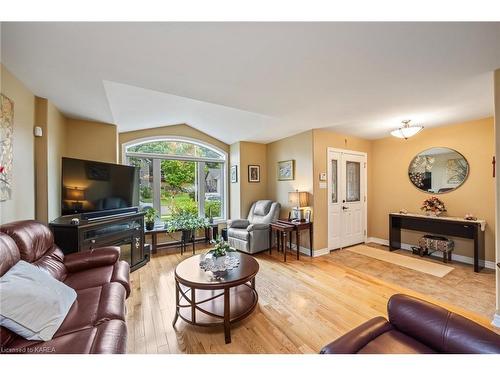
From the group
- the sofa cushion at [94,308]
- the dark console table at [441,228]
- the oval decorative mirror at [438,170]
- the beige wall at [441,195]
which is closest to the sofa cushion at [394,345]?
the sofa cushion at [94,308]

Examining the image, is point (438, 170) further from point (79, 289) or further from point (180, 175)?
point (79, 289)

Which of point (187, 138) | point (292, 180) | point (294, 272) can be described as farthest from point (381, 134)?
point (187, 138)

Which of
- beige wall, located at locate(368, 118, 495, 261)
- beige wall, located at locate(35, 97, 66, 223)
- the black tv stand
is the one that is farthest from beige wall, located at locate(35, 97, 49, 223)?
beige wall, located at locate(368, 118, 495, 261)

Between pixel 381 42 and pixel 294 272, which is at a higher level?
pixel 381 42

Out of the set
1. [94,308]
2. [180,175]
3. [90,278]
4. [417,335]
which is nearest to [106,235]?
[90,278]

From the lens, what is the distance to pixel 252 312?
212 cm

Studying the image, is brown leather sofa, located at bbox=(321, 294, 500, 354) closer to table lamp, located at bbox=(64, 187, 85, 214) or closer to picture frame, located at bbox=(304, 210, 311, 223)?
picture frame, located at bbox=(304, 210, 311, 223)

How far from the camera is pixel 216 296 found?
209 cm

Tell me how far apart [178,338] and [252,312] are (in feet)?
2.35

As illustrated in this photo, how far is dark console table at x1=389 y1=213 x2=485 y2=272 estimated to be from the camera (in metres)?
3.16

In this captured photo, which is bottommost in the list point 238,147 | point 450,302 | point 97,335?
point 450,302

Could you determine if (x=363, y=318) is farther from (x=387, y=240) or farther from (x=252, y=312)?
(x=387, y=240)

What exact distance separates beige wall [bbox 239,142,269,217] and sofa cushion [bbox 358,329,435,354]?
3705mm

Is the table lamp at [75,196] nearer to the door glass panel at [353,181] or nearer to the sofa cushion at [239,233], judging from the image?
the sofa cushion at [239,233]
